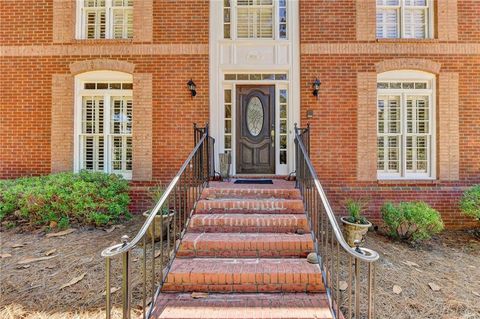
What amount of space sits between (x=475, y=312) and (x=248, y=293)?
252cm

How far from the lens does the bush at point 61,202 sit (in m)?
4.71

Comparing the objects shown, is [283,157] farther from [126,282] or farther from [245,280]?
[126,282]

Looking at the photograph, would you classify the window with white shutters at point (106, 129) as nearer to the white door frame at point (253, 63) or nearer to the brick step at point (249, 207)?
the white door frame at point (253, 63)

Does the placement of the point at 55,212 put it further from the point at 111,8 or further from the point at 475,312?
the point at 475,312

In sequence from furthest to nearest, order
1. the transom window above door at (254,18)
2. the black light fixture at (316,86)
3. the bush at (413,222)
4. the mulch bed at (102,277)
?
the transom window above door at (254,18) < the black light fixture at (316,86) < the bush at (413,222) < the mulch bed at (102,277)

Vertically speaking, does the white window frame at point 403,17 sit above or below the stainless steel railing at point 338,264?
above

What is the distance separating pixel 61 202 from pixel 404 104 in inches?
280

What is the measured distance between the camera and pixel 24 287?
315 cm

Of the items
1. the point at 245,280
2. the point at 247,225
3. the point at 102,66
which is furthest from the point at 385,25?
the point at 102,66

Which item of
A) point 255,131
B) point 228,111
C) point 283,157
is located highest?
point 228,111

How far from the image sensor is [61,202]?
474 cm

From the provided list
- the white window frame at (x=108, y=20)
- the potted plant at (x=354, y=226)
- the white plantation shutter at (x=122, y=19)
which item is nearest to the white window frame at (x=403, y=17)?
the potted plant at (x=354, y=226)

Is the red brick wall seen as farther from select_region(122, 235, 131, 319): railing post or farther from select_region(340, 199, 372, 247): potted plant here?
select_region(122, 235, 131, 319): railing post

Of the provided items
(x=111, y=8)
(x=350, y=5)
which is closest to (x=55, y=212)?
(x=111, y=8)
